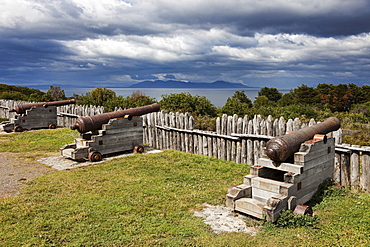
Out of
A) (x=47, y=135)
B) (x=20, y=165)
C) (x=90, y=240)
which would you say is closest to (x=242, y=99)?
Answer: (x=47, y=135)

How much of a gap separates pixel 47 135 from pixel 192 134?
885cm

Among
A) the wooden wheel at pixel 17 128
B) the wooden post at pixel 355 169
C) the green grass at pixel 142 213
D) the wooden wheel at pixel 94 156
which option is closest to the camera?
the green grass at pixel 142 213

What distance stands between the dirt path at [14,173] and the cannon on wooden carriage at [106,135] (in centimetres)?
127

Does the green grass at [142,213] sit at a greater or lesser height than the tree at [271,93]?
lesser

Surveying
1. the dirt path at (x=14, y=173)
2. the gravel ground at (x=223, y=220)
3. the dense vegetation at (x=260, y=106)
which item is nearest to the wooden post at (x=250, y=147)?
the gravel ground at (x=223, y=220)

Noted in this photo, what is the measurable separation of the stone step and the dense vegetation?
772 cm

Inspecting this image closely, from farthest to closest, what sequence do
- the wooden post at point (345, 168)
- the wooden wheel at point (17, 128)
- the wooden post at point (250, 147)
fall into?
the wooden wheel at point (17, 128), the wooden post at point (250, 147), the wooden post at point (345, 168)

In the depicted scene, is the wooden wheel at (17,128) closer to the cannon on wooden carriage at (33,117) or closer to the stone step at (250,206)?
the cannon on wooden carriage at (33,117)

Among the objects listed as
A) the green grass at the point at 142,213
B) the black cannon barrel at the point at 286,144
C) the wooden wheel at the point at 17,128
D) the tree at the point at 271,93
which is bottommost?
the green grass at the point at 142,213

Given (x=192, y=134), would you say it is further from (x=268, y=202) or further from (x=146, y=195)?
(x=268, y=202)

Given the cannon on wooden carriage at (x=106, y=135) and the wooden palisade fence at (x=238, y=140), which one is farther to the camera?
the cannon on wooden carriage at (x=106, y=135)

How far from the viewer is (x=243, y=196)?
5703 mm

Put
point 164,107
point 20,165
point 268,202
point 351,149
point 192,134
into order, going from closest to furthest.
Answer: point 268,202 → point 351,149 → point 20,165 → point 192,134 → point 164,107

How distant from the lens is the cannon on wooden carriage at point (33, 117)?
1741 cm
